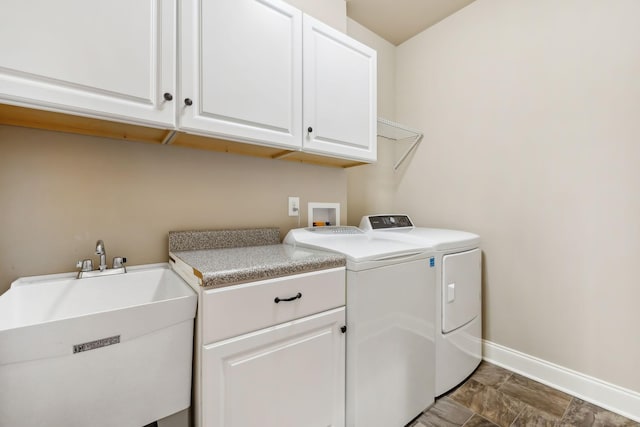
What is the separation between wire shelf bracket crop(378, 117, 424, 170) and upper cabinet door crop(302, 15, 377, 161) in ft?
1.61

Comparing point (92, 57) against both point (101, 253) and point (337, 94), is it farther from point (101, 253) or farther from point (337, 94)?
point (337, 94)

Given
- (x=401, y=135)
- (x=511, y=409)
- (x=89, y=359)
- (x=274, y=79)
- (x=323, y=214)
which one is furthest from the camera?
(x=401, y=135)

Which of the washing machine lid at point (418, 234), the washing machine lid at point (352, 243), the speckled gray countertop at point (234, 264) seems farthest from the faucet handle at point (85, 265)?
the washing machine lid at point (418, 234)

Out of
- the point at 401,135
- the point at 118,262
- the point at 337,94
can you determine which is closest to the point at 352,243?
the point at 337,94

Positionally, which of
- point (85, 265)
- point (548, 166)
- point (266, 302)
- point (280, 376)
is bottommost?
point (280, 376)

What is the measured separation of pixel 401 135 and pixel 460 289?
1471 millimetres

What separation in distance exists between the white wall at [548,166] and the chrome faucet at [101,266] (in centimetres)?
218

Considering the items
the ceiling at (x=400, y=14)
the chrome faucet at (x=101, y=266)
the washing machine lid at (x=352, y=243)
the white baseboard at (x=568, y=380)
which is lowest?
the white baseboard at (x=568, y=380)

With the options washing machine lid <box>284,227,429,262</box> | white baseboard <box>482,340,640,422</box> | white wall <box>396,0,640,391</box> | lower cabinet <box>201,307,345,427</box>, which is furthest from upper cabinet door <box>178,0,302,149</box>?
white baseboard <box>482,340,640,422</box>

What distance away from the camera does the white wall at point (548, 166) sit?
1.48 m

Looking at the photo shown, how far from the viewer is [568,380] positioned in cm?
163

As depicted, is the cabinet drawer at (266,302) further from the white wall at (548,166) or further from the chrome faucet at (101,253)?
the white wall at (548,166)

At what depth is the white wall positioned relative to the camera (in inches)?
58.2

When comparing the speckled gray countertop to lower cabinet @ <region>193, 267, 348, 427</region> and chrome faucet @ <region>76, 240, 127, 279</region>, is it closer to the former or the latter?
lower cabinet @ <region>193, 267, 348, 427</region>
